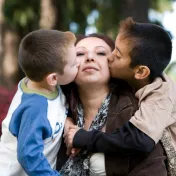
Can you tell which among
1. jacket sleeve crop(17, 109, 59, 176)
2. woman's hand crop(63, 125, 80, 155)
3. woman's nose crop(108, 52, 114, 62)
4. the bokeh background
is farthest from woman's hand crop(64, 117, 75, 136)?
the bokeh background

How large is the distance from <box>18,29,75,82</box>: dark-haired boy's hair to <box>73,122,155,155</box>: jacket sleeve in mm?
432

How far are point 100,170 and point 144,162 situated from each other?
A: 28 centimetres

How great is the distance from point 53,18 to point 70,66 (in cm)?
713

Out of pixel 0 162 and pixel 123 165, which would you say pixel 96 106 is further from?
pixel 0 162

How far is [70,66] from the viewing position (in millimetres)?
2676

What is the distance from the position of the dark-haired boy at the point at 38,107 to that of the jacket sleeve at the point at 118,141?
0.18 meters

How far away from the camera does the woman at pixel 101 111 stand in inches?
107

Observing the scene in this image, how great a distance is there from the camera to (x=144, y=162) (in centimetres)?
271

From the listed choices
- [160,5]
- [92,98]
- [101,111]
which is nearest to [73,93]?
[92,98]

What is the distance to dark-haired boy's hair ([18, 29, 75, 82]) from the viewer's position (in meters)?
2.56

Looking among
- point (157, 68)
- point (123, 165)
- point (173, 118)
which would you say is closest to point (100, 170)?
point (123, 165)

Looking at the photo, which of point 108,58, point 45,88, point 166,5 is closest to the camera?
point 45,88

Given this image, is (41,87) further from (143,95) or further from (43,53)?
(143,95)

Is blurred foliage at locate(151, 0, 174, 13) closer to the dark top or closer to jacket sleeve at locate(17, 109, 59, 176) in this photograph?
the dark top
